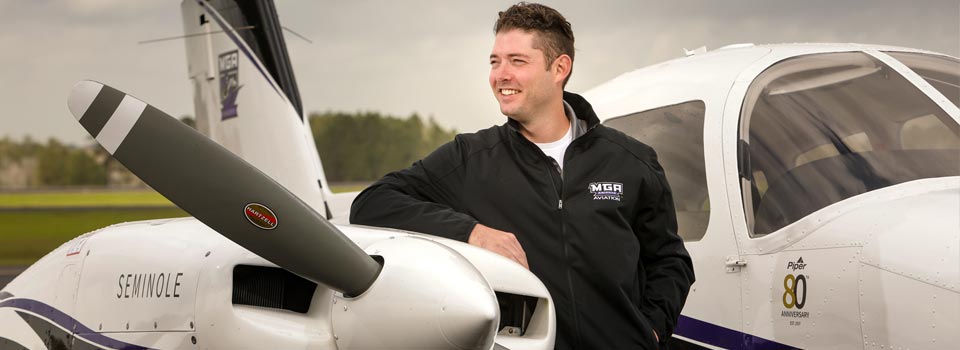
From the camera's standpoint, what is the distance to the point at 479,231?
362cm

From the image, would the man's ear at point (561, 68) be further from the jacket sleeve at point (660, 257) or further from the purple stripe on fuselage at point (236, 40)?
the purple stripe on fuselage at point (236, 40)

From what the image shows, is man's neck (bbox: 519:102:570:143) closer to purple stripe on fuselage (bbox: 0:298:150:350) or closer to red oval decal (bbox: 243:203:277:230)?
red oval decal (bbox: 243:203:277:230)

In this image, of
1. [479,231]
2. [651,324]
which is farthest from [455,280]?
[651,324]

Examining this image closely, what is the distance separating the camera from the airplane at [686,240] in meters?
3.48

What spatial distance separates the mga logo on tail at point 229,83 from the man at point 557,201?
4.99m

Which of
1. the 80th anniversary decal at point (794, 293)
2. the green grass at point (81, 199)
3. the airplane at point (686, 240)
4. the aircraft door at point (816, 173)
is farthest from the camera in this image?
the green grass at point (81, 199)

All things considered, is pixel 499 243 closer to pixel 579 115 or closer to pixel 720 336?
pixel 579 115

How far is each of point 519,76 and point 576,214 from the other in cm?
50

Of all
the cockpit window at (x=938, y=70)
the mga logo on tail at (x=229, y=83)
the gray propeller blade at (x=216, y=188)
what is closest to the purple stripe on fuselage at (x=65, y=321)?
the gray propeller blade at (x=216, y=188)

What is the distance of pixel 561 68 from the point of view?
382 cm

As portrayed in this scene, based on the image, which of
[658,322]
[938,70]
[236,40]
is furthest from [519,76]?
[236,40]

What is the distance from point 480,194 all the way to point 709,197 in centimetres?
177

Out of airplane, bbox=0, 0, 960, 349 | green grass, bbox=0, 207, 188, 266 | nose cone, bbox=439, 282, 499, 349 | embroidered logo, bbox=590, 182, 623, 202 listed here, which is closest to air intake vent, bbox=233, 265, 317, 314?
airplane, bbox=0, 0, 960, 349

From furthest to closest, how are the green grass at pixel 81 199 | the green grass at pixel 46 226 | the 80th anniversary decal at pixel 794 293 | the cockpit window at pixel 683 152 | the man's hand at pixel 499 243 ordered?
the green grass at pixel 81 199
the green grass at pixel 46 226
the cockpit window at pixel 683 152
the 80th anniversary decal at pixel 794 293
the man's hand at pixel 499 243
